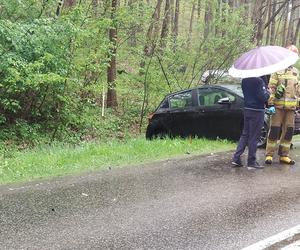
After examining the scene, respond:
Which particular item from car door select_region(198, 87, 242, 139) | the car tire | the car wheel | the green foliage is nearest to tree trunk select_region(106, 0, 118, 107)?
the green foliage

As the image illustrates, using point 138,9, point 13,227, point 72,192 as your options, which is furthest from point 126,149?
point 138,9

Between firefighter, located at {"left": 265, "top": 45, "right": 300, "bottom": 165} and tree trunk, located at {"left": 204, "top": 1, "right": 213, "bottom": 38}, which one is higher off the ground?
tree trunk, located at {"left": 204, "top": 1, "right": 213, "bottom": 38}

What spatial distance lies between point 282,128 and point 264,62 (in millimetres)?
1592

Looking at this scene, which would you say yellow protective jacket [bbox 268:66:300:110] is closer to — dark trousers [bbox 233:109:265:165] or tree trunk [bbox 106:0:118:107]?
dark trousers [bbox 233:109:265:165]

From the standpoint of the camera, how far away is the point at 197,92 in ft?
39.6

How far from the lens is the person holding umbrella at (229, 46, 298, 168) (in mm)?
7965

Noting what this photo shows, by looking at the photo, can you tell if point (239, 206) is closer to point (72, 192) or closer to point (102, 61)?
point (72, 192)

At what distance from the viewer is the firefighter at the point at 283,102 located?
849 centimetres

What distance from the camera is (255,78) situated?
8148 millimetres

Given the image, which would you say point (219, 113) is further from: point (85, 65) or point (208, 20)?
point (208, 20)

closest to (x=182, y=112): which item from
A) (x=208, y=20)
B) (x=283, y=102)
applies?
(x=283, y=102)

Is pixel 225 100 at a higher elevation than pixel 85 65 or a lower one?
lower

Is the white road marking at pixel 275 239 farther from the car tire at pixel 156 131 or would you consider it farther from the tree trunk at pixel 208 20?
the tree trunk at pixel 208 20

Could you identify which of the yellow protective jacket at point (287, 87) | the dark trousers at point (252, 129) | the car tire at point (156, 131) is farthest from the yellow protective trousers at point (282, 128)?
the car tire at point (156, 131)
